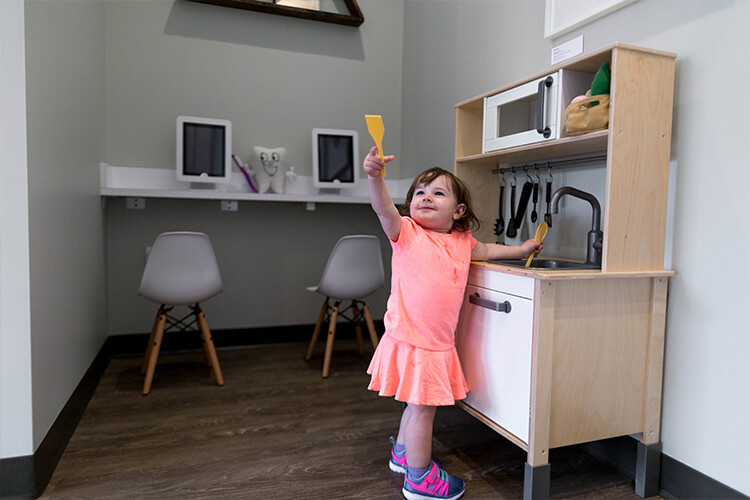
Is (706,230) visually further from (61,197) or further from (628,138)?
(61,197)

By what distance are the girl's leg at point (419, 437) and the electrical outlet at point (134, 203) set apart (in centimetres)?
209

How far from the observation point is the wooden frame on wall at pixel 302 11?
2.86 meters

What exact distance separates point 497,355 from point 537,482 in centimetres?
35

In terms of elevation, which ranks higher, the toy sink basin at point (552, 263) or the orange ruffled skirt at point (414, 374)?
the toy sink basin at point (552, 263)

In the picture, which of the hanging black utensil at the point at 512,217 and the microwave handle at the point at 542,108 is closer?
→ the microwave handle at the point at 542,108

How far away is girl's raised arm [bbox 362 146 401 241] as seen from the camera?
4.08 feet

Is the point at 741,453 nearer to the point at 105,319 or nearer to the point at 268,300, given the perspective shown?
the point at 268,300

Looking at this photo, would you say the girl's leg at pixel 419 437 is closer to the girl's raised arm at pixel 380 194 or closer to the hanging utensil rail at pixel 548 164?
the girl's raised arm at pixel 380 194

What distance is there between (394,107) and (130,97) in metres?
1.62

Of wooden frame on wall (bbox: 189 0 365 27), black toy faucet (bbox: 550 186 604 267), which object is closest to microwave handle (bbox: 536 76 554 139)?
black toy faucet (bbox: 550 186 604 267)

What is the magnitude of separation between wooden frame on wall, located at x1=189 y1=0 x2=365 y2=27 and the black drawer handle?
2235 mm

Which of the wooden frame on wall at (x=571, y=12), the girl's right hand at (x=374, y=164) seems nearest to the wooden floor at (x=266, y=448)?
the girl's right hand at (x=374, y=164)

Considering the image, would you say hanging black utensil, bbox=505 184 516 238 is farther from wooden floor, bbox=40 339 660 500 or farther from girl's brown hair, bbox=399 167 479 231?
wooden floor, bbox=40 339 660 500

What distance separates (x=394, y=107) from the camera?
334 centimetres
